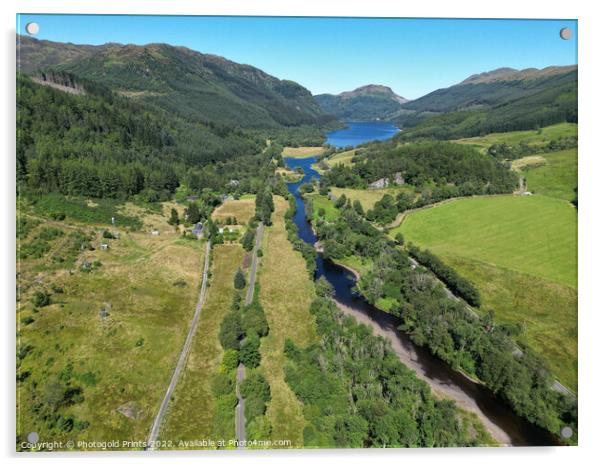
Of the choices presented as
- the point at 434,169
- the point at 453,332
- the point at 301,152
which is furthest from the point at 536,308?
the point at 301,152

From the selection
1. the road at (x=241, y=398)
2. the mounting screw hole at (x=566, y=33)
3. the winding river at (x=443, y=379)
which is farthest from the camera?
the winding river at (x=443, y=379)

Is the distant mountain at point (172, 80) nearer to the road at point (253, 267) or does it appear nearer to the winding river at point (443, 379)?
the road at point (253, 267)

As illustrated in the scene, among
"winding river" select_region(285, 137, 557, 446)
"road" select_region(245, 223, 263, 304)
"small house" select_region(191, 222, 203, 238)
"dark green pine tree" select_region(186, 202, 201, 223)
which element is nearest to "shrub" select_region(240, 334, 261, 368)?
"road" select_region(245, 223, 263, 304)

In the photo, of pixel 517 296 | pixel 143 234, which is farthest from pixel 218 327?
pixel 517 296

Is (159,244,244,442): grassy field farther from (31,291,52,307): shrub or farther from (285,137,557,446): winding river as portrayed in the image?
(285,137,557,446): winding river

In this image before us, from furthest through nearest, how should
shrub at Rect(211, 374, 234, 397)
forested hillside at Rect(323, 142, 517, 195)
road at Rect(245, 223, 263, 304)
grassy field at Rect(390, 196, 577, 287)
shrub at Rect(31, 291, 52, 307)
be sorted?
1. forested hillside at Rect(323, 142, 517, 195)
2. road at Rect(245, 223, 263, 304)
3. shrub at Rect(31, 291, 52, 307)
4. grassy field at Rect(390, 196, 577, 287)
5. shrub at Rect(211, 374, 234, 397)

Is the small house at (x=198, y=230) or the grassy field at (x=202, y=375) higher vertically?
the small house at (x=198, y=230)

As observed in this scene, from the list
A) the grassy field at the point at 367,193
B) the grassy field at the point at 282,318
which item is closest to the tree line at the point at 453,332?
the grassy field at the point at 282,318
